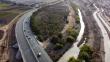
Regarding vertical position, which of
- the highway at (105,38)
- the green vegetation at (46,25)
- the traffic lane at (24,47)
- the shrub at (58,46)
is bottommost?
the highway at (105,38)

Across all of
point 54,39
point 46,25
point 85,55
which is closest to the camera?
point 85,55

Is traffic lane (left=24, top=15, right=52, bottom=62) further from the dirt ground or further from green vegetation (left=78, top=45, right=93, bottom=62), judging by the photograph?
green vegetation (left=78, top=45, right=93, bottom=62)

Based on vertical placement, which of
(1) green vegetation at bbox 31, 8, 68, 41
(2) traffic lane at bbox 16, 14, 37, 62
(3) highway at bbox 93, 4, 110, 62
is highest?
(1) green vegetation at bbox 31, 8, 68, 41

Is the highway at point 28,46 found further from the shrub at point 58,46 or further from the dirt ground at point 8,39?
the shrub at point 58,46

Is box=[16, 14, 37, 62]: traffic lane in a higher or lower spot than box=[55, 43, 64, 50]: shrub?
higher

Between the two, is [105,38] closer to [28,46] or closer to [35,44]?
[35,44]

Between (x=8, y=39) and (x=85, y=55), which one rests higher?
(x=8, y=39)

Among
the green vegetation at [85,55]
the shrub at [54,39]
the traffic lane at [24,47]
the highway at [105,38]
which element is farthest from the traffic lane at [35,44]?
the highway at [105,38]

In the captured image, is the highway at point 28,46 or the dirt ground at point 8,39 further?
the dirt ground at point 8,39

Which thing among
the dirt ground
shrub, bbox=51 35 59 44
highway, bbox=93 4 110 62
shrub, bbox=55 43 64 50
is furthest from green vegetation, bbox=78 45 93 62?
the dirt ground

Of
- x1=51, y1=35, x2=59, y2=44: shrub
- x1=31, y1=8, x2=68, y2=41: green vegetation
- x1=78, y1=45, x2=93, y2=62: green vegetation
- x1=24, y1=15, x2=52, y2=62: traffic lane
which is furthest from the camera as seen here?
→ x1=31, y1=8, x2=68, y2=41: green vegetation

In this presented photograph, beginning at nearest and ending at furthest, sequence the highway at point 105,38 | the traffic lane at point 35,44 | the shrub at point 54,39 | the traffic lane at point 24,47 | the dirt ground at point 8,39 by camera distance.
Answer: the traffic lane at point 24,47
the traffic lane at point 35,44
the dirt ground at point 8,39
the highway at point 105,38
the shrub at point 54,39

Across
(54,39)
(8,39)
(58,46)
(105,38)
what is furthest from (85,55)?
(8,39)
